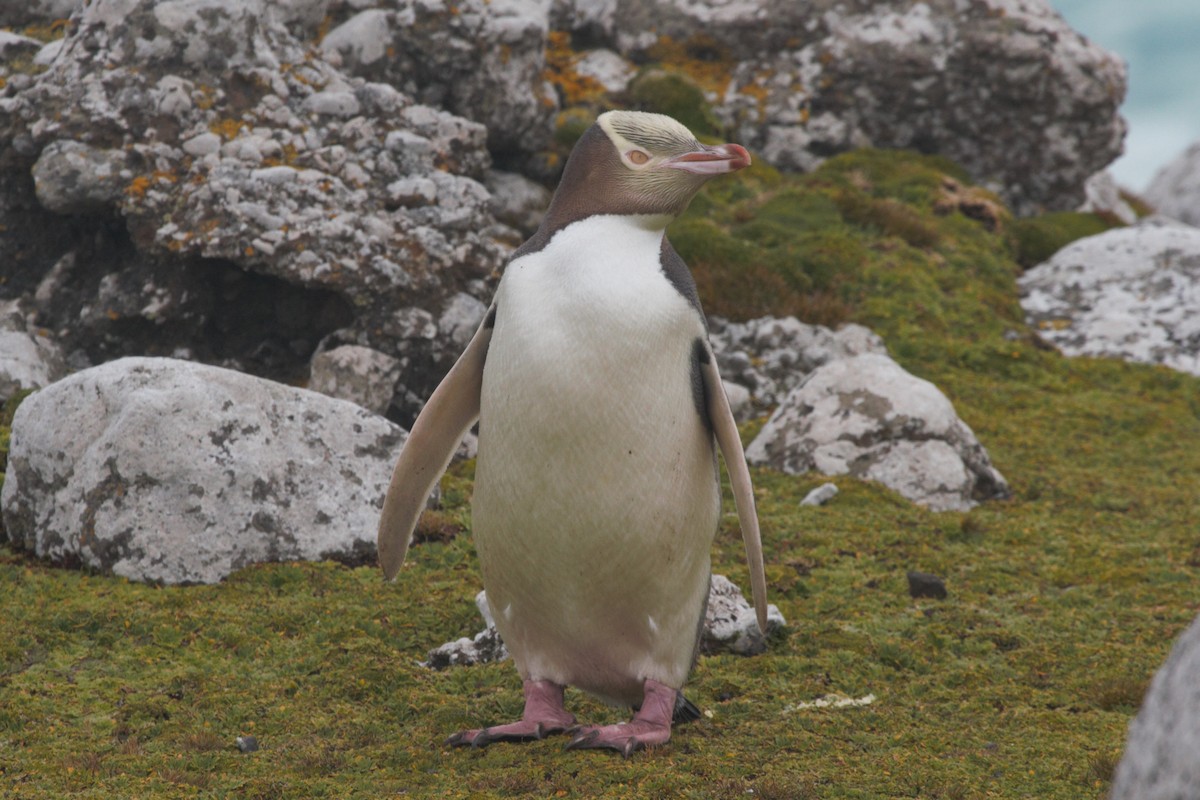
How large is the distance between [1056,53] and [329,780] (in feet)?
63.0

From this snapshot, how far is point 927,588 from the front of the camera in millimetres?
7898

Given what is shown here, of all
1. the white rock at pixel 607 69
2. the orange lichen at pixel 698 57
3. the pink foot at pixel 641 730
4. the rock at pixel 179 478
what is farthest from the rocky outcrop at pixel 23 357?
the orange lichen at pixel 698 57

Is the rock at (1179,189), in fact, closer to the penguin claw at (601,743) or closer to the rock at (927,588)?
the rock at (927,588)

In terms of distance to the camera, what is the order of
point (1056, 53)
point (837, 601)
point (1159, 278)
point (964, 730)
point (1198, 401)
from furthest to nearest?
point (1056, 53) < point (1159, 278) < point (1198, 401) < point (837, 601) < point (964, 730)

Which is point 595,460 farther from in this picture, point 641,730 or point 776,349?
point 776,349

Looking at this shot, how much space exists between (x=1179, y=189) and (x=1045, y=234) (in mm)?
16997

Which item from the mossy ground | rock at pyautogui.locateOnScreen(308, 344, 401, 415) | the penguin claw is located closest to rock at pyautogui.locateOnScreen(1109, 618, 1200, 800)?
the mossy ground

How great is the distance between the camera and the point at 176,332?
10508 millimetres

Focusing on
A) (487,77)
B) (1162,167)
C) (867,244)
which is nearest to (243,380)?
(487,77)

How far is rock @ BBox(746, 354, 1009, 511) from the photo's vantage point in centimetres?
1030

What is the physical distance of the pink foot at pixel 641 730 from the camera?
5180 millimetres

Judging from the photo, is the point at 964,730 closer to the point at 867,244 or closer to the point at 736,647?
the point at 736,647

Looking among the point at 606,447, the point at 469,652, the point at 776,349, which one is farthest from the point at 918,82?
the point at 606,447

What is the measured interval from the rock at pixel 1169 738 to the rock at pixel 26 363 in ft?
30.1
